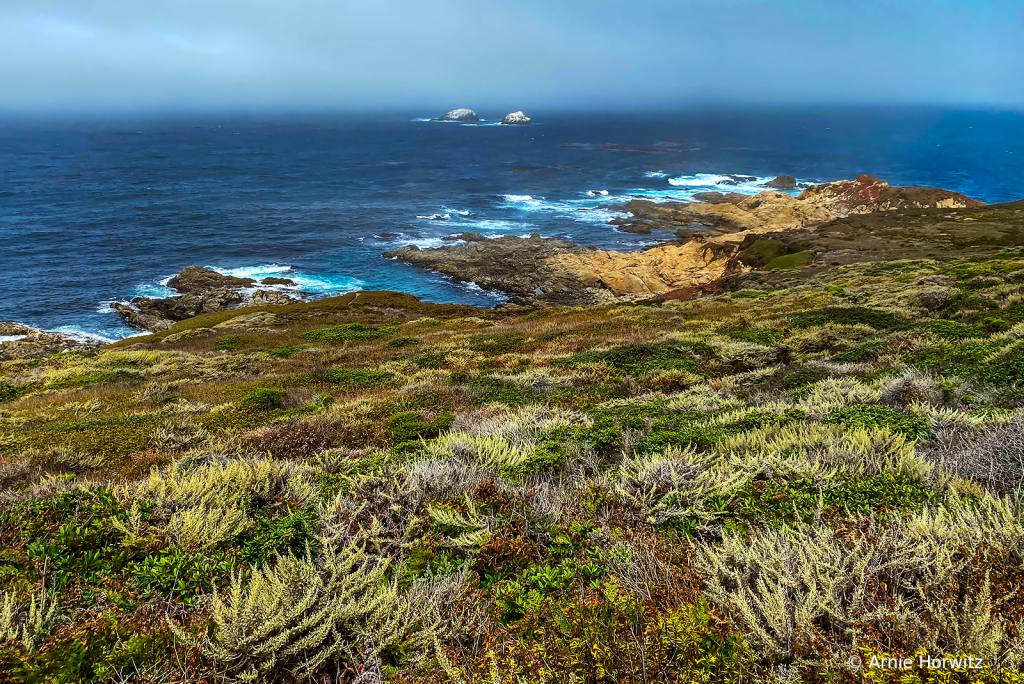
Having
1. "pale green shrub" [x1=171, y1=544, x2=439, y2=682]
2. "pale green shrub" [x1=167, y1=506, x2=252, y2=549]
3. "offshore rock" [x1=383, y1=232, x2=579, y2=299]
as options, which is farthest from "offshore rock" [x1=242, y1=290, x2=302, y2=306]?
"pale green shrub" [x1=171, y1=544, x2=439, y2=682]

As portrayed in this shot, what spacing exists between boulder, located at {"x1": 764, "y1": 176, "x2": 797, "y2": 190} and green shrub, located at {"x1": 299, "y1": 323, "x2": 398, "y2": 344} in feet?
327

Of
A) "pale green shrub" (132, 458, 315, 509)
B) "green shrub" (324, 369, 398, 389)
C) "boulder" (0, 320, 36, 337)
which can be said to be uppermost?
"pale green shrub" (132, 458, 315, 509)

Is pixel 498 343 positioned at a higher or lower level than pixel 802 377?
lower

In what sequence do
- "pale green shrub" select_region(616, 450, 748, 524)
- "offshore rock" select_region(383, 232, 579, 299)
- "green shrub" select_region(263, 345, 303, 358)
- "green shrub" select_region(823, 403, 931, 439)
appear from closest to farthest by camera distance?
1. "pale green shrub" select_region(616, 450, 748, 524)
2. "green shrub" select_region(823, 403, 931, 439)
3. "green shrub" select_region(263, 345, 303, 358)
4. "offshore rock" select_region(383, 232, 579, 299)

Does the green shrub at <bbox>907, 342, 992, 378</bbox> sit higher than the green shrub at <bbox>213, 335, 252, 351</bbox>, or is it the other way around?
the green shrub at <bbox>907, 342, 992, 378</bbox>

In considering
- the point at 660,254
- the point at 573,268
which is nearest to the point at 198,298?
the point at 573,268

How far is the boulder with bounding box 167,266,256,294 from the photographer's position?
160ft

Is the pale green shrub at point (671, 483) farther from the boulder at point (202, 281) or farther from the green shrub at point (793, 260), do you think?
the boulder at point (202, 281)

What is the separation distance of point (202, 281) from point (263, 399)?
45.2m

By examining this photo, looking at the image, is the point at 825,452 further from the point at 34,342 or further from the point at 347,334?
the point at 34,342

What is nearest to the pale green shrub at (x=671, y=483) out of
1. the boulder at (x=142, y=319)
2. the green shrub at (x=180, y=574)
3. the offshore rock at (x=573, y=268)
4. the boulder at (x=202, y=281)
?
the green shrub at (x=180, y=574)

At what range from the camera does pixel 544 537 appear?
15.3 feet

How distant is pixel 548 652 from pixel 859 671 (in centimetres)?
164

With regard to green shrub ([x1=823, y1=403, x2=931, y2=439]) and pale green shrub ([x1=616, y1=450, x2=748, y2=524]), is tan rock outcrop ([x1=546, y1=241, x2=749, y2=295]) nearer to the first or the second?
green shrub ([x1=823, y1=403, x2=931, y2=439])
